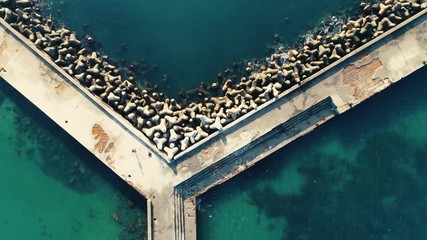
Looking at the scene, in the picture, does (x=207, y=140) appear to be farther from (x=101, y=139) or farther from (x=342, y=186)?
(x=342, y=186)

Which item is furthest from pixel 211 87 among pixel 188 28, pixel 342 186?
pixel 342 186

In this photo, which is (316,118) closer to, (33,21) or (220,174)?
(220,174)

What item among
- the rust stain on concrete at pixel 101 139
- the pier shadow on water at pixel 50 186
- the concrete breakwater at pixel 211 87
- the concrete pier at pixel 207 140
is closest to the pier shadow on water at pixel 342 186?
the concrete pier at pixel 207 140

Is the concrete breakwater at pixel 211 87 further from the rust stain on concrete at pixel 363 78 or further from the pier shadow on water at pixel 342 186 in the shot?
the pier shadow on water at pixel 342 186

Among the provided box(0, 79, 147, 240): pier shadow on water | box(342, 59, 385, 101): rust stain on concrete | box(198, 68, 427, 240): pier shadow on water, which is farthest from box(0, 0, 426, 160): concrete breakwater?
box(0, 79, 147, 240): pier shadow on water

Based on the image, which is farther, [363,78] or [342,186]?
[342,186]
